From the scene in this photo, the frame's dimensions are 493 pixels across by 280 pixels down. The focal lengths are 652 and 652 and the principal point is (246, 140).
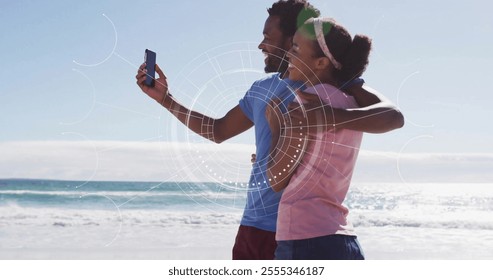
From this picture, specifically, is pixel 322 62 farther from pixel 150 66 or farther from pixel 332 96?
pixel 150 66

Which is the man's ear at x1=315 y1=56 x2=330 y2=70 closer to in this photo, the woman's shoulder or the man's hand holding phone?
the woman's shoulder

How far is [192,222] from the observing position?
12.0m

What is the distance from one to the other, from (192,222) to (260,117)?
362 inches

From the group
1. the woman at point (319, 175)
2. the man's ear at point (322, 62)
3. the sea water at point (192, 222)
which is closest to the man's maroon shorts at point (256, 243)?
the woman at point (319, 175)

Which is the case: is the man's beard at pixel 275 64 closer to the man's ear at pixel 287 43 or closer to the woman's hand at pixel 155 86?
the man's ear at pixel 287 43

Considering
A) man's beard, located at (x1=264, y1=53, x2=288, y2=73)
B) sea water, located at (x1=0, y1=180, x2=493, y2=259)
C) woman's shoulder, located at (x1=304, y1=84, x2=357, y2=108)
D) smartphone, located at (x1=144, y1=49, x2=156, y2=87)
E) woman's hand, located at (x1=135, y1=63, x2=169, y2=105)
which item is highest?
man's beard, located at (x1=264, y1=53, x2=288, y2=73)

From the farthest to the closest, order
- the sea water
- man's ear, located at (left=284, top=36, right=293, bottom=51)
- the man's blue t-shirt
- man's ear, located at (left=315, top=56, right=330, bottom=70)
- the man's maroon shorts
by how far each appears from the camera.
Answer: the sea water < man's ear, located at (left=284, top=36, right=293, bottom=51) < the man's maroon shorts < the man's blue t-shirt < man's ear, located at (left=315, top=56, right=330, bottom=70)

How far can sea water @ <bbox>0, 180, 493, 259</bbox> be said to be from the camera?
9.55 metres

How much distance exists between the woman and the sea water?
4.47 metres

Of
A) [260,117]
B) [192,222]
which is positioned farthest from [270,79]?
[192,222]

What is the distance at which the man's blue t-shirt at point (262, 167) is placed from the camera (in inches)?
114

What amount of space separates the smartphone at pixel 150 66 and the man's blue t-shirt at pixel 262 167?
0.54 metres

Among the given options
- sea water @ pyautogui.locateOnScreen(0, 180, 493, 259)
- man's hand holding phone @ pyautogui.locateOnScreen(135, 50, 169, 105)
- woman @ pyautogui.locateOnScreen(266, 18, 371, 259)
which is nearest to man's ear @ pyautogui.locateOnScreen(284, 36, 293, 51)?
man's hand holding phone @ pyautogui.locateOnScreen(135, 50, 169, 105)

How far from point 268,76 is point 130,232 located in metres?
8.96
